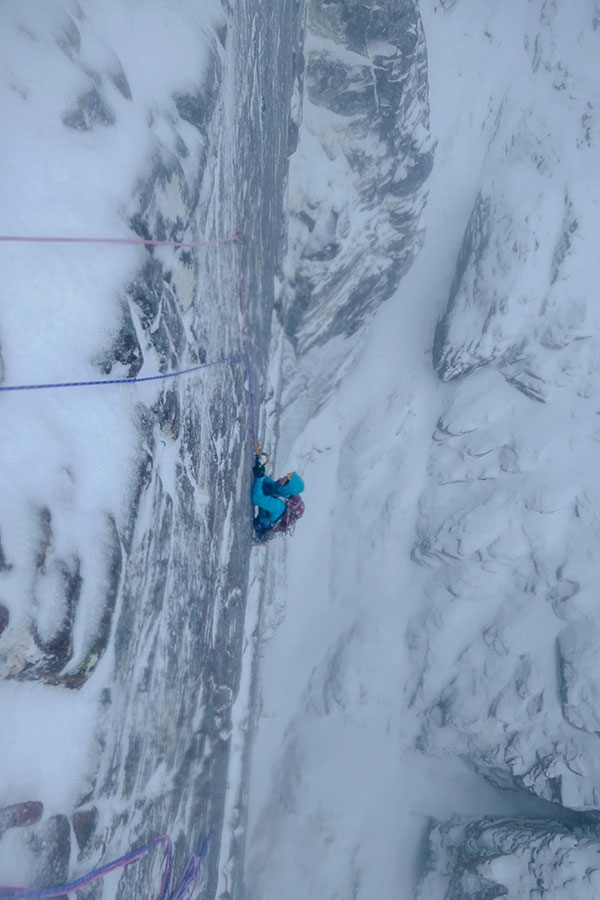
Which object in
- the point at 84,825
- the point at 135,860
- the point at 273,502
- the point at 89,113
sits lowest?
the point at 135,860

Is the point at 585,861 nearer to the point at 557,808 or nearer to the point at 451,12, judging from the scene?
the point at 557,808

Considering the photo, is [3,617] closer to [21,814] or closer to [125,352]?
[21,814]

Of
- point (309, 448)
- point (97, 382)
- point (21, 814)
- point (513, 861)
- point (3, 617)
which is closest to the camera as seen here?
point (3, 617)

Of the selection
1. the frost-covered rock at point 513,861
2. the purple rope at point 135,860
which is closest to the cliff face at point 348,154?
the purple rope at point 135,860

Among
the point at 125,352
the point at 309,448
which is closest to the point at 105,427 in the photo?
the point at 125,352

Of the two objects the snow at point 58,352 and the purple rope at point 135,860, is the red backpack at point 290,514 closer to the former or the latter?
the snow at point 58,352

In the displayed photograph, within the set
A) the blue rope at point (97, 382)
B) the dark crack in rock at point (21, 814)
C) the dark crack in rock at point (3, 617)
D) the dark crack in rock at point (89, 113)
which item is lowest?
the dark crack in rock at point (21, 814)
